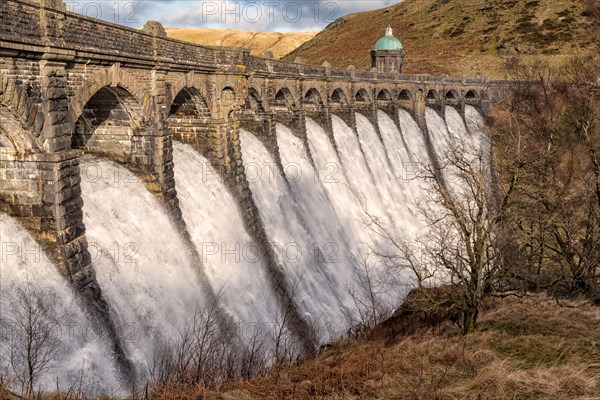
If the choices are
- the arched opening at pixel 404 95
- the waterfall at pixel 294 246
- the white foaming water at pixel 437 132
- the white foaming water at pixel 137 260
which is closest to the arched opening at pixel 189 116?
the waterfall at pixel 294 246

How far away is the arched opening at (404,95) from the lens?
5622cm

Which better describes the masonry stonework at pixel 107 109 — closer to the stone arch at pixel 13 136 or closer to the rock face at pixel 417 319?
the stone arch at pixel 13 136

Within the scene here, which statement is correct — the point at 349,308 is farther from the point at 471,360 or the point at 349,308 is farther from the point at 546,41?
the point at 546,41

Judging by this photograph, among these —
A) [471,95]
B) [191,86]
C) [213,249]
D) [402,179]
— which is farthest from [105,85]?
[471,95]

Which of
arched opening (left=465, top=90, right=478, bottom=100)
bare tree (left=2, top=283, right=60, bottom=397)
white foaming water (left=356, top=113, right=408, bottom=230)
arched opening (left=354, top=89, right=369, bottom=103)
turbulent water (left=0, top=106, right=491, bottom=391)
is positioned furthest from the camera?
arched opening (left=465, top=90, right=478, bottom=100)

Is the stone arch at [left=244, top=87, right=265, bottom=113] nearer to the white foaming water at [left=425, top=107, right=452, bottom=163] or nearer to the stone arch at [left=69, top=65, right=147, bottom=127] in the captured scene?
the stone arch at [left=69, top=65, right=147, bottom=127]

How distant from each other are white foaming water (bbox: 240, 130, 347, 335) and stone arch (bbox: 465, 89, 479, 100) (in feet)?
166

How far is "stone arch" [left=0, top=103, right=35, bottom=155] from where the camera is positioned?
12.9m

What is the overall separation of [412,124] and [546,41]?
205 ft

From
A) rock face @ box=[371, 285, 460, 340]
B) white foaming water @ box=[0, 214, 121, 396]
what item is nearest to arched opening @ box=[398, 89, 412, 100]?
rock face @ box=[371, 285, 460, 340]

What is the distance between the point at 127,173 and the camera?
19.5 metres

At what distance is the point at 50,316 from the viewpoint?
13156 mm

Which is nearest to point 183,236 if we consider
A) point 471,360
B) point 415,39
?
point 471,360

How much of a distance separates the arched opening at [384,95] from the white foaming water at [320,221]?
68.9 feet
